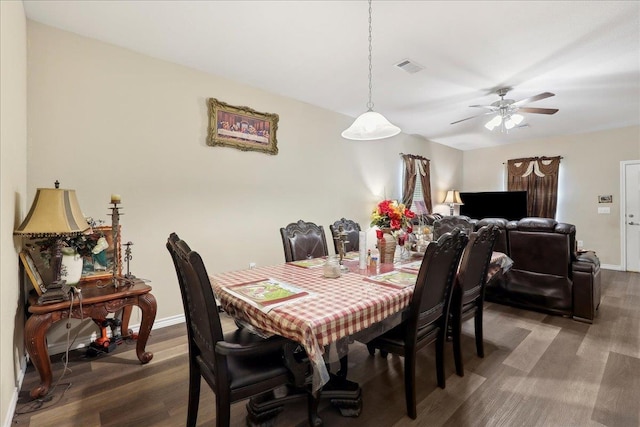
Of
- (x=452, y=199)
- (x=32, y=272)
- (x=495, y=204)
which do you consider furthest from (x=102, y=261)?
(x=495, y=204)

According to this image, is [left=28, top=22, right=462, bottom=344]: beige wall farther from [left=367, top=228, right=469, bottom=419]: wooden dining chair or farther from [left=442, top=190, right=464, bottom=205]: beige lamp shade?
[left=442, top=190, right=464, bottom=205]: beige lamp shade

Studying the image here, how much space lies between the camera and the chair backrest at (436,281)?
5.26ft

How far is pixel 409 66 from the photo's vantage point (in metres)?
3.10

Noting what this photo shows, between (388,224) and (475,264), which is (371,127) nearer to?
(388,224)

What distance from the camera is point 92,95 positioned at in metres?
2.57

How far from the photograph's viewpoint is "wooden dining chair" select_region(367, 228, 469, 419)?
1614 millimetres

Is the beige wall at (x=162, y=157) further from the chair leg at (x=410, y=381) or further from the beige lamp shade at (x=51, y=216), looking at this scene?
the chair leg at (x=410, y=381)

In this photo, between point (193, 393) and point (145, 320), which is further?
point (145, 320)

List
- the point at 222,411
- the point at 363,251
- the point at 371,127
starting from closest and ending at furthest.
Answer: the point at 222,411 → the point at 363,251 → the point at 371,127

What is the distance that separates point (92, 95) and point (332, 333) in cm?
286


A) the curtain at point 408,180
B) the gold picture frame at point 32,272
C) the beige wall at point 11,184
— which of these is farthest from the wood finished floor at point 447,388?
the curtain at point 408,180

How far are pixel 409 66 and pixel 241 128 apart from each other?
6.49 feet

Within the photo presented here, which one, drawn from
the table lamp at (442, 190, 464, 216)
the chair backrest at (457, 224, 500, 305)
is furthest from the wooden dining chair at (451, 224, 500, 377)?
the table lamp at (442, 190, 464, 216)

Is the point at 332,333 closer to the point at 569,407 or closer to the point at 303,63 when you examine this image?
the point at 569,407
